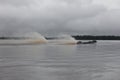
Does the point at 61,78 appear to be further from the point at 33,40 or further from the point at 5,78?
the point at 33,40

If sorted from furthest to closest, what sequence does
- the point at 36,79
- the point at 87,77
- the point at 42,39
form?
the point at 42,39
the point at 87,77
the point at 36,79

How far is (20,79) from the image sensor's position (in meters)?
23.0

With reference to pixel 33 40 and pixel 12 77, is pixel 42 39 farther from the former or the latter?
pixel 12 77

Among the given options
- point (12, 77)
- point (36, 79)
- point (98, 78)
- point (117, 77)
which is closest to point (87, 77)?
point (98, 78)

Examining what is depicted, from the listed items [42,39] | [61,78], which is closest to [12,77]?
[61,78]

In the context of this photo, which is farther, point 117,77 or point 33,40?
point 33,40

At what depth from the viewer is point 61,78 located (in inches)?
933

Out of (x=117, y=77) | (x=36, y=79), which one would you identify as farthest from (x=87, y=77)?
(x=36, y=79)

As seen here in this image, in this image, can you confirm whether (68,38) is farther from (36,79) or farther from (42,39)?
(36,79)

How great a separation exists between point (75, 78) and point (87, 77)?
1291 millimetres

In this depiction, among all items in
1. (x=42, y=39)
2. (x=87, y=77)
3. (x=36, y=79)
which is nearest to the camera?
(x=36, y=79)

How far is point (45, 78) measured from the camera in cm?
2348

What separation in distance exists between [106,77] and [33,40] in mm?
128092

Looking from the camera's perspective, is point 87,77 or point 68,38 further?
point 68,38
